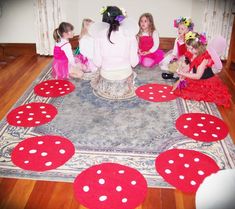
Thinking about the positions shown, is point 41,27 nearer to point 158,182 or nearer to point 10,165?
point 10,165

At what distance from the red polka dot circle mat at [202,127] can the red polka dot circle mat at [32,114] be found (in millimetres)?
1304

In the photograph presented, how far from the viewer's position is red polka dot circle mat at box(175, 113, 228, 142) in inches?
117

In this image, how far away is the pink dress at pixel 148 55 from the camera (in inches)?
181

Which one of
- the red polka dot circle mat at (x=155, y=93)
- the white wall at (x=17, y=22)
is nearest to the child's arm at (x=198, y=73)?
the red polka dot circle mat at (x=155, y=93)

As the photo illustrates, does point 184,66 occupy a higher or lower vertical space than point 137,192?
higher

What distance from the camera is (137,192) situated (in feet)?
7.60

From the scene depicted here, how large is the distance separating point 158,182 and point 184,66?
70.6 inches

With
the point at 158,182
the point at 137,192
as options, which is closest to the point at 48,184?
the point at 137,192

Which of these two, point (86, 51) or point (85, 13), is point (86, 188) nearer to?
point (86, 51)

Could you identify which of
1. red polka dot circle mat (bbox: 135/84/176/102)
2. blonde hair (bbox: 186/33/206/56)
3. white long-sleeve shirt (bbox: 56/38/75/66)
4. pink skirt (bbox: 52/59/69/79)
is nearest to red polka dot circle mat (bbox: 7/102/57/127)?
pink skirt (bbox: 52/59/69/79)

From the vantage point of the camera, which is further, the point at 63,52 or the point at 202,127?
the point at 63,52

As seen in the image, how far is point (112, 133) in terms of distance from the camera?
3.05 meters

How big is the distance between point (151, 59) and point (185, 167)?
236 centimetres

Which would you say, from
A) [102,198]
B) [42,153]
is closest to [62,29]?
[42,153]
